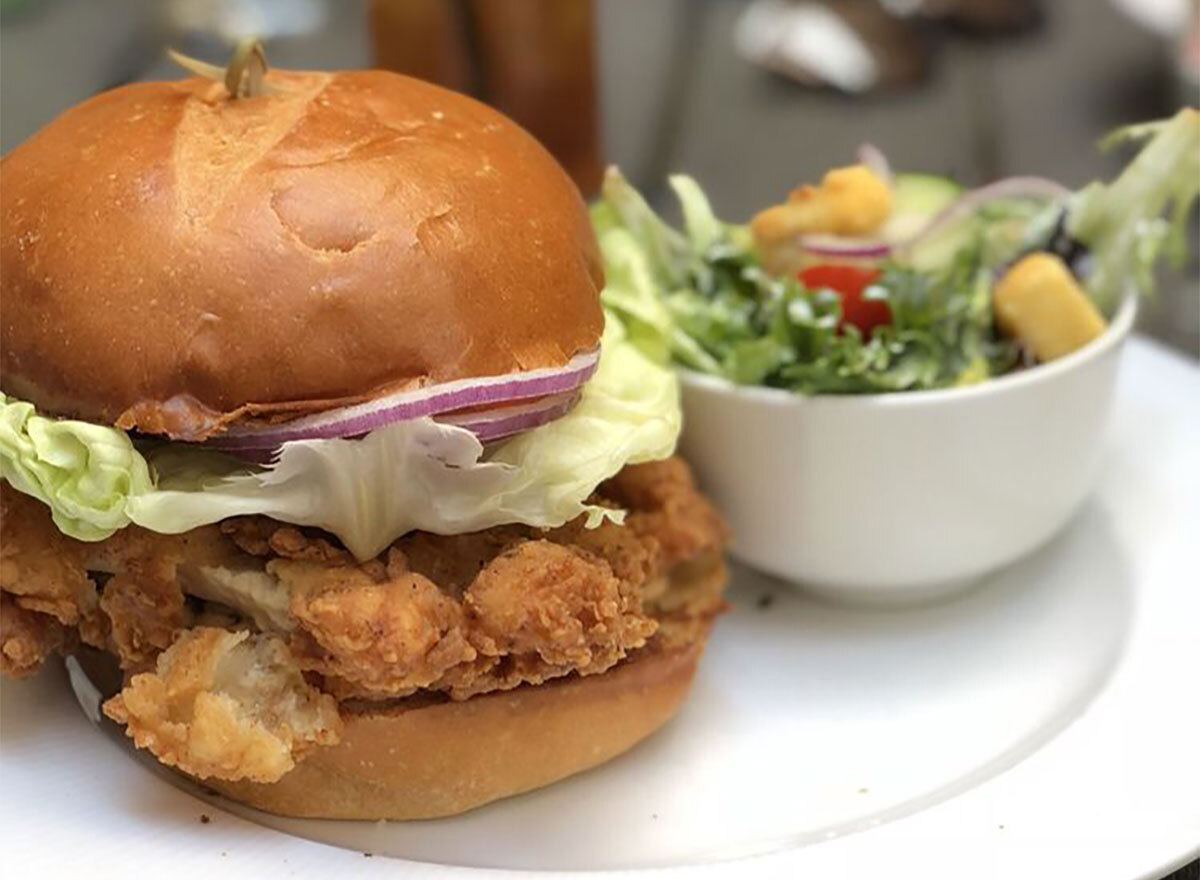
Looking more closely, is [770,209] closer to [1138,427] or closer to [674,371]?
[674,371]

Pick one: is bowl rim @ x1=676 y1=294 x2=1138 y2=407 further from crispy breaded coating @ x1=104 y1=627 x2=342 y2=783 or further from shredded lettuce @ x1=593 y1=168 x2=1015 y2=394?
crispy breaded coating @ x1=104 y1=627 x2=342 y2=783

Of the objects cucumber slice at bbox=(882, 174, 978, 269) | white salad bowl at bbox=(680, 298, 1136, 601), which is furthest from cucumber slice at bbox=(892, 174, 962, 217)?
white salad bowl at bbox=(680, 298, 1136, 601)

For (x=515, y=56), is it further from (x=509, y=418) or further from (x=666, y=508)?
(x=509, y=418)

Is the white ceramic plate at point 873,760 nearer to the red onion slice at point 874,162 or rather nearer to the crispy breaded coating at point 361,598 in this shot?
the crispy breaded coating at point 361,598

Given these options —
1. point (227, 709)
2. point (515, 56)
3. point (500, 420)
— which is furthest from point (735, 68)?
point (227, 709)

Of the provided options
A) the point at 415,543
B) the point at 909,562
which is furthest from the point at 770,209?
the point at 415,543

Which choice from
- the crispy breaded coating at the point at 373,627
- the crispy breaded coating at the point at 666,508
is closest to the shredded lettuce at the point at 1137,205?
the crispy breaded coating at the point at 666,508
